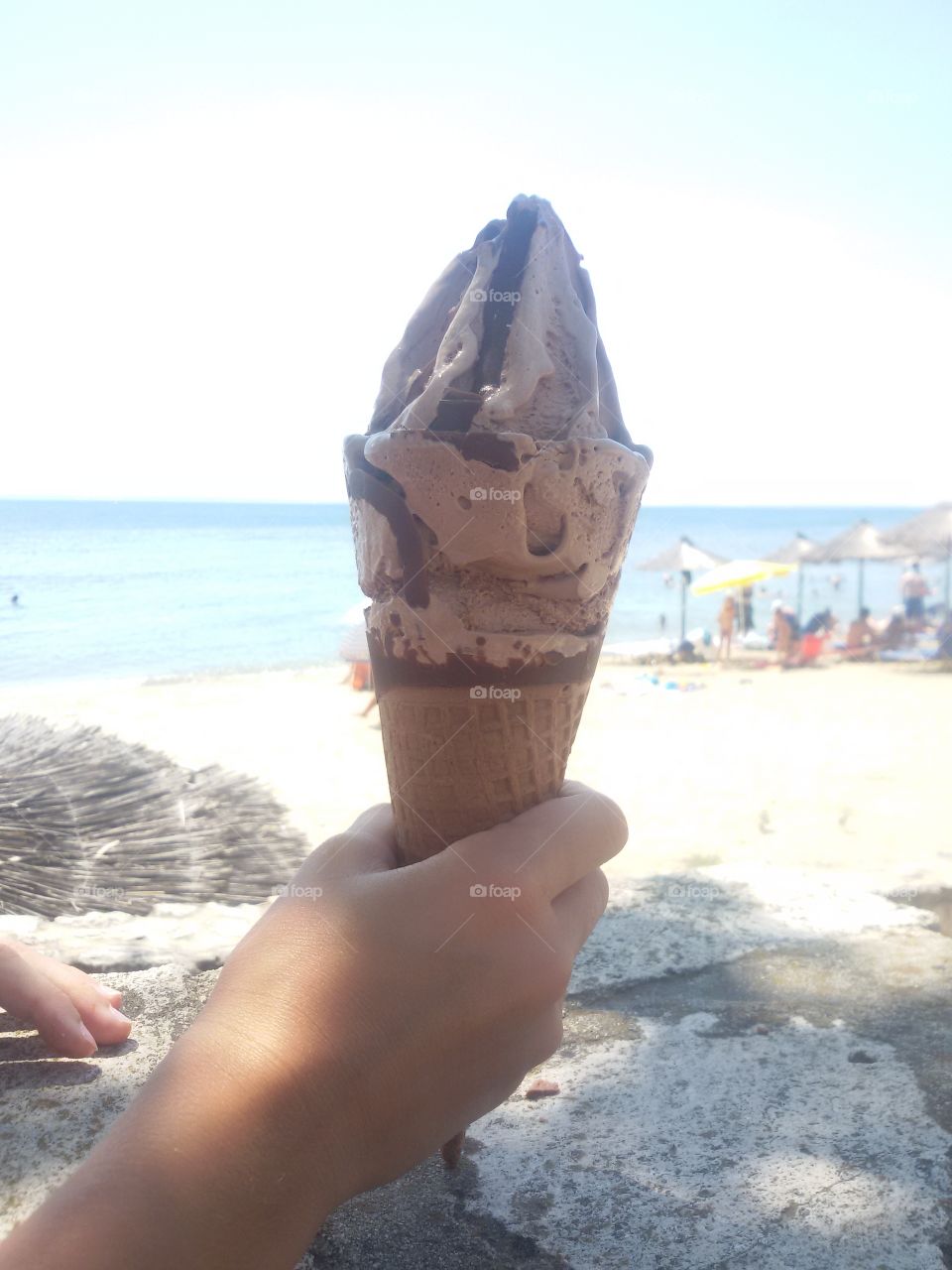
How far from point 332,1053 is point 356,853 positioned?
481 millimetres

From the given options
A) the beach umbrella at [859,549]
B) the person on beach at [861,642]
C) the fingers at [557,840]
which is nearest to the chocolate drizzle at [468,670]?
the fingers at [557,840]

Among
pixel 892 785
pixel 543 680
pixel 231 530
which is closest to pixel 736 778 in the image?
pixel 892 785

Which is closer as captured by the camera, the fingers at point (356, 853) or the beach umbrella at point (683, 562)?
the fingers at point (356, 853)

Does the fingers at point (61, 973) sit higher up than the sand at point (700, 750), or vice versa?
the fingers at point (61, 973)

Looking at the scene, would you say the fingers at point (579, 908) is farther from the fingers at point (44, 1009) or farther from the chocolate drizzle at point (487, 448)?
the fingers at point (44, 1009)

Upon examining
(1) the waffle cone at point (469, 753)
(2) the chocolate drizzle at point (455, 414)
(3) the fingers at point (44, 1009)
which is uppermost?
(2) the chocolate drizzle at point (455, 414)

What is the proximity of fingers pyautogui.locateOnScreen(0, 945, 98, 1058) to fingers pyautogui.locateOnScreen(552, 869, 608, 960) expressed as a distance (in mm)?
1156

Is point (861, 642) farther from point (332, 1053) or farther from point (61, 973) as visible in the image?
point (332, 1053)

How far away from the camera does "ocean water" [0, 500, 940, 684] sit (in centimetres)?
1402

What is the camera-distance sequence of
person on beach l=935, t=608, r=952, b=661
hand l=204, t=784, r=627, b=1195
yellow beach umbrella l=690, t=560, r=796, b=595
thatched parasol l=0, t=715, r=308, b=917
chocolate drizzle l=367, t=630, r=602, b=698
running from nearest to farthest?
1. hand l=204, t=784, r=627, b=1195
2. chocolate drizzle l=367, t=630, r=602, b=698
3. thatched parasol l=0, t=715, r=308, b=917
4. person on beach l=935, t=608, r=952, b=661
5. yellow beach umbrella l=690, t=560, r=796, b=595

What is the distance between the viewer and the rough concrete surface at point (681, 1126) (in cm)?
166

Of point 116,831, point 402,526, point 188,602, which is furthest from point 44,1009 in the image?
point 188,602

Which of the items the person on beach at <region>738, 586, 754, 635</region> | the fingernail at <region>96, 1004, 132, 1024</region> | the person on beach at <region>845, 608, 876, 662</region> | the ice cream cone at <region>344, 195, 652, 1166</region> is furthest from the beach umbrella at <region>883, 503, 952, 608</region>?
the fingernail at <region>96, 1004, 132, 1024</region>

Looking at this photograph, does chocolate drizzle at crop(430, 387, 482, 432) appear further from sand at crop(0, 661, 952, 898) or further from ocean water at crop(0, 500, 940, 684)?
ocean water at crop(0, 500, 940, 684)
